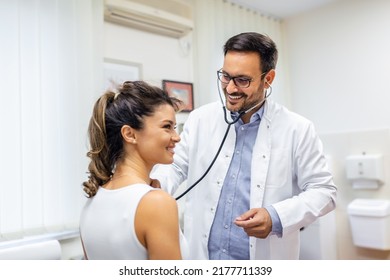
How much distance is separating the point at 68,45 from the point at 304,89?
4.75 ft

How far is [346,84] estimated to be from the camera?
2047 mm

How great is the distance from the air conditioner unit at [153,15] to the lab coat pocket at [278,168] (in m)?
0.98

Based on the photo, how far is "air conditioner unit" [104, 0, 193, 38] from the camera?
1.57m

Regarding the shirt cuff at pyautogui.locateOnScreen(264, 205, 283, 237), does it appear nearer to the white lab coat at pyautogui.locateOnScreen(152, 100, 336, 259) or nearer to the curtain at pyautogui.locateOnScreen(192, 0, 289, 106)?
the white lab coat at pyautogui.locateOnScreen(152, 100, 336, 259)

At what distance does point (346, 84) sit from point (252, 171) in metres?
1.33

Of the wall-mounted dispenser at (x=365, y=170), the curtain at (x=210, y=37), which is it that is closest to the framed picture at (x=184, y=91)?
the curtain at (x=210, y=37)

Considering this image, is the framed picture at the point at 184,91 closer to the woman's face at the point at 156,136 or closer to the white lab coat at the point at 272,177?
the white lab coat at the point at 272,177

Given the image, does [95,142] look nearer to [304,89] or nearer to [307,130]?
[307,130]

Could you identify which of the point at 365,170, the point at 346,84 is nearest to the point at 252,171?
the point at 365,170

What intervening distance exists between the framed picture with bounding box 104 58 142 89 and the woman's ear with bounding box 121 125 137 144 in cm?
93

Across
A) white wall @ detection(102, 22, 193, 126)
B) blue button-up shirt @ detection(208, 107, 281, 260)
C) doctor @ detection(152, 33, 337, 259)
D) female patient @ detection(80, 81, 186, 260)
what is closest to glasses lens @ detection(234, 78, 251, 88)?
doctor @ detection(152, 33, 337, 259)

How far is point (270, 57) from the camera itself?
990 mm

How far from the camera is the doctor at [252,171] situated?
3.14 feet
